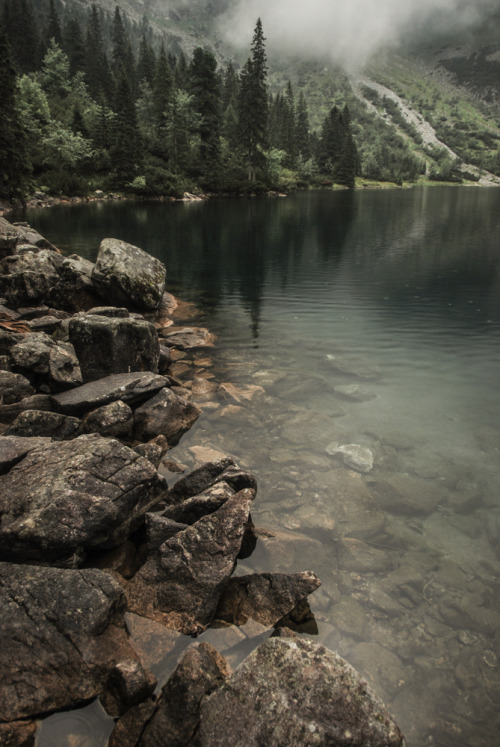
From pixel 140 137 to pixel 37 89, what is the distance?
65.8 feet

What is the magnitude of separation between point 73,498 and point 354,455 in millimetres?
6036

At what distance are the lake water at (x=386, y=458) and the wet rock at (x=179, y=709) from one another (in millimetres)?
2040

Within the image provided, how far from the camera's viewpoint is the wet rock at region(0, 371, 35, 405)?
978cm

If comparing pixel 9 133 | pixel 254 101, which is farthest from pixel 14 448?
pixel 254 101

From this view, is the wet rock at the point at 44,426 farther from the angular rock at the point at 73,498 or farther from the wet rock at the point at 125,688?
the wet rock at the point at 125,688

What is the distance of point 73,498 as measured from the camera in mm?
5855

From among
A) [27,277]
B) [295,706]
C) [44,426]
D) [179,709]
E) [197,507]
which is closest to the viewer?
[295,706]

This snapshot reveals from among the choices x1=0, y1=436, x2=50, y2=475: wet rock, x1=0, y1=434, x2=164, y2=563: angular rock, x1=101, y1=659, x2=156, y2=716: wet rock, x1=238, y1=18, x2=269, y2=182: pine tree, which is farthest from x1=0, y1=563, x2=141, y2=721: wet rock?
x1=238, y1=18, x2=269, y2=182: pine tree

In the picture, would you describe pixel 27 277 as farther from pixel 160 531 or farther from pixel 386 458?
pixel 386 458

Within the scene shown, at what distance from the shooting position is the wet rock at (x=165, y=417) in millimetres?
9688

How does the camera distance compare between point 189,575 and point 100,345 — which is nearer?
point 189,575

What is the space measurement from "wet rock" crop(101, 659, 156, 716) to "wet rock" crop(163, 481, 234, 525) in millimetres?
2305

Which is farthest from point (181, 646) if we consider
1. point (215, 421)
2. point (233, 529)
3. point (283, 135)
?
point (283, 135)

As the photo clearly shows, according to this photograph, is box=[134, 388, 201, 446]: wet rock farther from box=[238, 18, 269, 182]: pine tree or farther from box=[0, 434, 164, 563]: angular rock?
box=[238, 18, 269, 182]: pine tree
